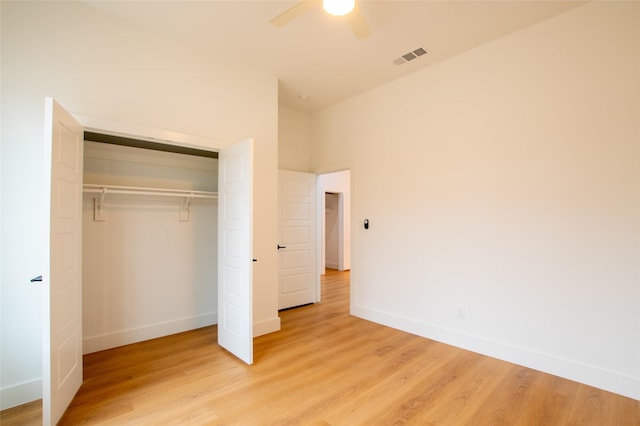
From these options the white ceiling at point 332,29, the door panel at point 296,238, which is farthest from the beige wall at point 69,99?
the door panel at point 296,238

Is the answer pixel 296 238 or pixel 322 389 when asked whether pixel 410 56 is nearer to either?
pixel 296 238

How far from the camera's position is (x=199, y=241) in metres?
3.80

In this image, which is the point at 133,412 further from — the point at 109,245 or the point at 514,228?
the point at 514,228

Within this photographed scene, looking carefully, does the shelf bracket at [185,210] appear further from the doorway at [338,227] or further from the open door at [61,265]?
the doorway at [338,227]

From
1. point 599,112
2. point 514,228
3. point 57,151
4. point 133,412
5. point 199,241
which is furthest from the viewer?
point 199,241

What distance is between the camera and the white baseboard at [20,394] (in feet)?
7.32

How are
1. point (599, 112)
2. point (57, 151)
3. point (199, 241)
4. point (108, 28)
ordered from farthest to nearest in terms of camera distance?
point (199, 241) < point (108, 28) < point (599, 112) < point (57, 151)

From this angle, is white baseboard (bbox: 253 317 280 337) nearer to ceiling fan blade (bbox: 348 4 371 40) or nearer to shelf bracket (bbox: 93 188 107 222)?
shelf bracket (bbox: 93 188 107 222)

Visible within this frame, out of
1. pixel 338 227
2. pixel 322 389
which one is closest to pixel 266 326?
pixel 322 389

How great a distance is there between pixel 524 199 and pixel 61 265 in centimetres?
394

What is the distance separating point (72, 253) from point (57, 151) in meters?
0.79

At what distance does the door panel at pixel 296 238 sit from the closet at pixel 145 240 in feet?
3.78

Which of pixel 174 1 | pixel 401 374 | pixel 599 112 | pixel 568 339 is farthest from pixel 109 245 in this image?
pixel 599 112

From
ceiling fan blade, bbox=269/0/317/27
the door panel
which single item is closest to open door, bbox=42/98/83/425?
ceiling fan blade, bbox=269/0/317/27
